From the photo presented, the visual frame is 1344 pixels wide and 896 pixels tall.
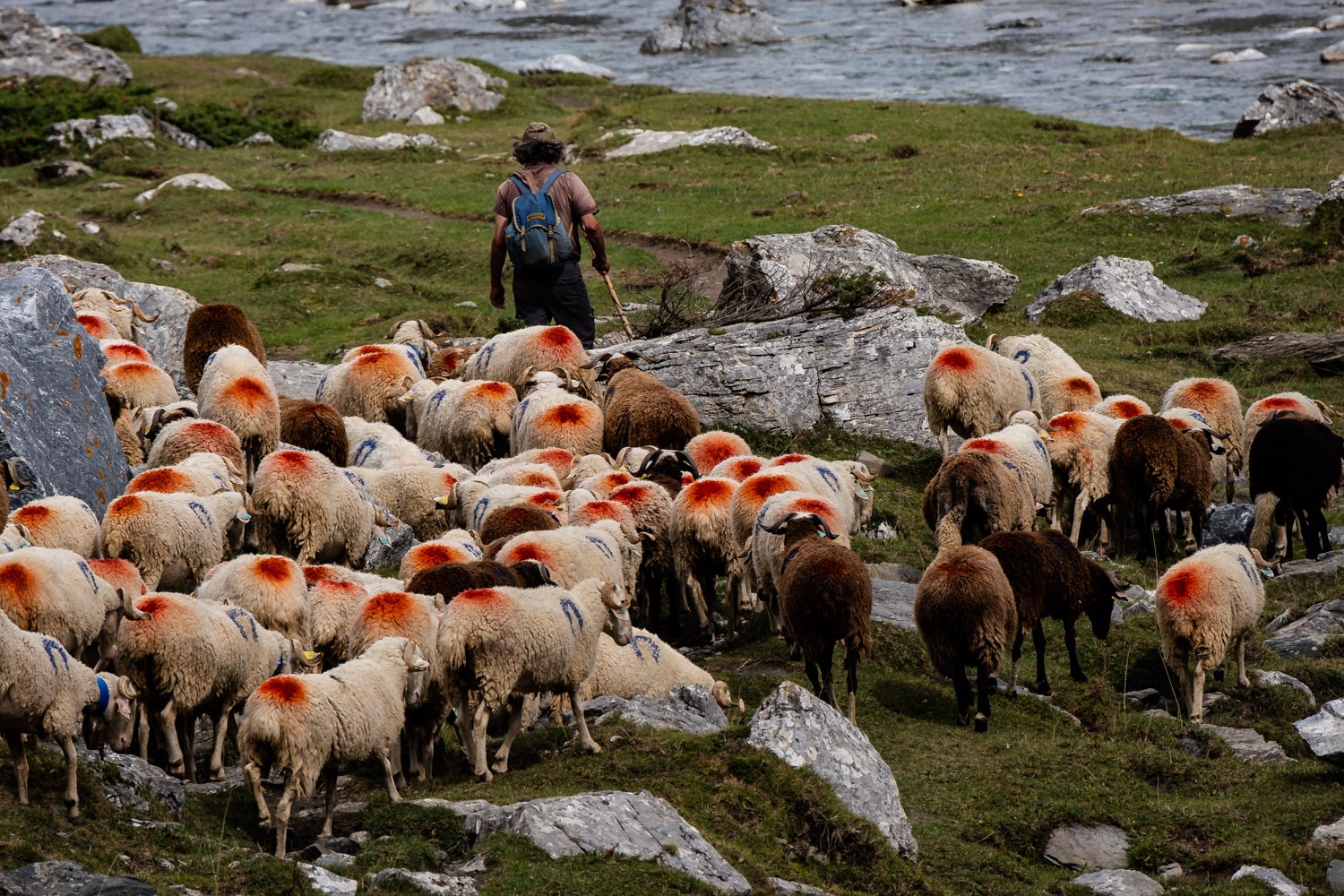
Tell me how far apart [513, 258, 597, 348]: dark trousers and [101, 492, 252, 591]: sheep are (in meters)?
5.74

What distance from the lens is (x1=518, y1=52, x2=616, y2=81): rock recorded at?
52.3 meters

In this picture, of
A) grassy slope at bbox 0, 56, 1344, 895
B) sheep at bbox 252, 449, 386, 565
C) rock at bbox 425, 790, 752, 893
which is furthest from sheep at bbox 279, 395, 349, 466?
rock at bbox 425, 790, 752, 893

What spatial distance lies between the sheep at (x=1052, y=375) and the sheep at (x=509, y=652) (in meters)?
8.30

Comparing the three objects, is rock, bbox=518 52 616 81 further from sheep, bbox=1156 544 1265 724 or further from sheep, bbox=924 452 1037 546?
sheep, bbox=1156 544 1265 724

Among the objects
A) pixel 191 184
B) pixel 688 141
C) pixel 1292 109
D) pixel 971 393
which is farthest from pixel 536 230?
pixel 1292 109

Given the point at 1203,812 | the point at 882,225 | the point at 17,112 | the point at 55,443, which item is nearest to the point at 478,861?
the point at 1203,812

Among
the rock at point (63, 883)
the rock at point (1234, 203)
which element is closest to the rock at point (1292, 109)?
the rock at point (1234, 203)

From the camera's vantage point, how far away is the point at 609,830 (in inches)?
279

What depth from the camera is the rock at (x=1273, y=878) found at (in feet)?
25.3

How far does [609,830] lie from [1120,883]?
2938 mm

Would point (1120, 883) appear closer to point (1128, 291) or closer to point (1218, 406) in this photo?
point (1218, 406)

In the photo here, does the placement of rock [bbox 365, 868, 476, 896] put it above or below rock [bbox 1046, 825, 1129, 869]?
above

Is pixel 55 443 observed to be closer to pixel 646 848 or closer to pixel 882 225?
pixel 646 848

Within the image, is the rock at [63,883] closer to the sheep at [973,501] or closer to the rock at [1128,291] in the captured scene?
the sheep at [973,501]
